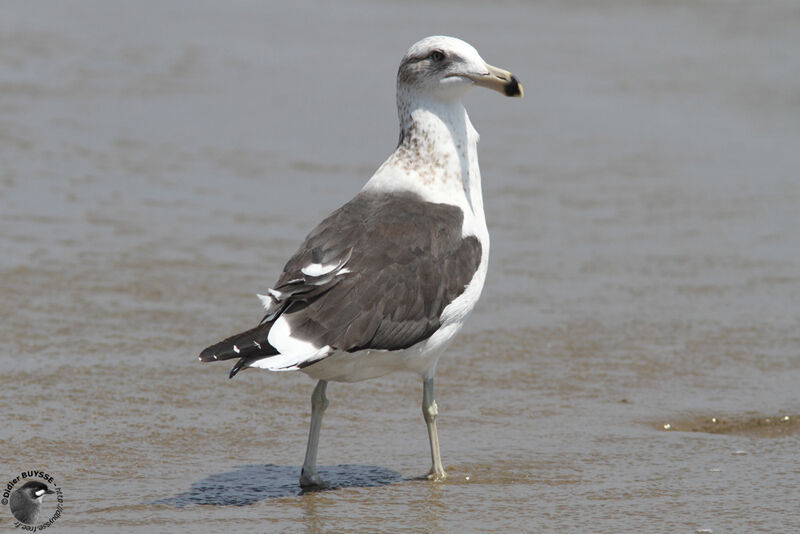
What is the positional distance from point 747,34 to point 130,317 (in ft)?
32.7

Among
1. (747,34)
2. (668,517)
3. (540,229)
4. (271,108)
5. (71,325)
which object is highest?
(747,34)

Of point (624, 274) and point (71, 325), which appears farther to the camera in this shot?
point (624, 274)

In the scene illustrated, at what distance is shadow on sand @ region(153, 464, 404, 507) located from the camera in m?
4.77

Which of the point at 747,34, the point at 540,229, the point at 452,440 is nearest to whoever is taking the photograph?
the point at 452,440

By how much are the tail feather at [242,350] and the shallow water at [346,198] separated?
61cm

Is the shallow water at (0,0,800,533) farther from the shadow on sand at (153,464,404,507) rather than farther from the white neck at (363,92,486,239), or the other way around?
the white neck at (363,92,486,239)

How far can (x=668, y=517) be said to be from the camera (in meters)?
4.60

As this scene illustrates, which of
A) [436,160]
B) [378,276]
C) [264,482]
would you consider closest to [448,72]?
[436,160]

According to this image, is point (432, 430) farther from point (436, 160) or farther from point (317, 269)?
point (436, 160)

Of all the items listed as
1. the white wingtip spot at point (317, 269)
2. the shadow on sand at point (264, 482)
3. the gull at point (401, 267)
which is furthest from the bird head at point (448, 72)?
the shadow on sand at point (264, 482)

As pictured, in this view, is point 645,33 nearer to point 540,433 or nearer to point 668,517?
point 540,433

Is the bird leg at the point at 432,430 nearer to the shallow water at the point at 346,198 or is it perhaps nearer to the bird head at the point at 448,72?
the shallow water at the point at 346,198

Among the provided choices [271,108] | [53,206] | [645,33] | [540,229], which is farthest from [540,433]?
[645,33]

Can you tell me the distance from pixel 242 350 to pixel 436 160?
164cm
